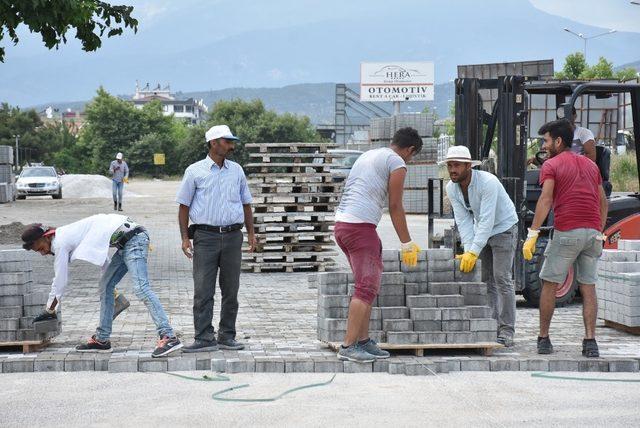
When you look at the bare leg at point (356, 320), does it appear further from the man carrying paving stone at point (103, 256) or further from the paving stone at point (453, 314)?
the man carrying paving stone at point (103, 256)

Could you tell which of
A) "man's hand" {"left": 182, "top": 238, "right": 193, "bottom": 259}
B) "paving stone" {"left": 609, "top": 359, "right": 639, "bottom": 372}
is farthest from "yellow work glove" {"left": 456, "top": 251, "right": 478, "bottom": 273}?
"man's hand" {"left": 182, "top": 238, "right": 193, "bottom": 259}

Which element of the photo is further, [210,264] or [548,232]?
[548,232]

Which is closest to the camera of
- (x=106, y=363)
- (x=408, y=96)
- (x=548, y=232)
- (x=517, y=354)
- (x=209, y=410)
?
(x=209, y=410)

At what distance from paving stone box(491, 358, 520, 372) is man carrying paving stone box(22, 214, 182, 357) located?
108 inches

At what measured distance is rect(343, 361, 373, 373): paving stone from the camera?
8820 millimetres

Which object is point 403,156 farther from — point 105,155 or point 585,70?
point 105,155

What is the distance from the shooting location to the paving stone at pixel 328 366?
8812 mm

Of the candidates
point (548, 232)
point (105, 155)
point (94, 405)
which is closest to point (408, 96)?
point (105, 155)

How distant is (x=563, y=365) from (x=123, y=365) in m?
3.70

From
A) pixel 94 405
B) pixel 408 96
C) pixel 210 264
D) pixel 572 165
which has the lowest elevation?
pixel 94 405

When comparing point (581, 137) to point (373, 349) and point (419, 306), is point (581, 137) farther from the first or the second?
point (373, 349)

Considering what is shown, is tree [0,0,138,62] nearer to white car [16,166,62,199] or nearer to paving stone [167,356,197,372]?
paving stone [167,356,197,372]

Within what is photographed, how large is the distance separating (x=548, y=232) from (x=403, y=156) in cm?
453

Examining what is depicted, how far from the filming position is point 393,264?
9.67 m
